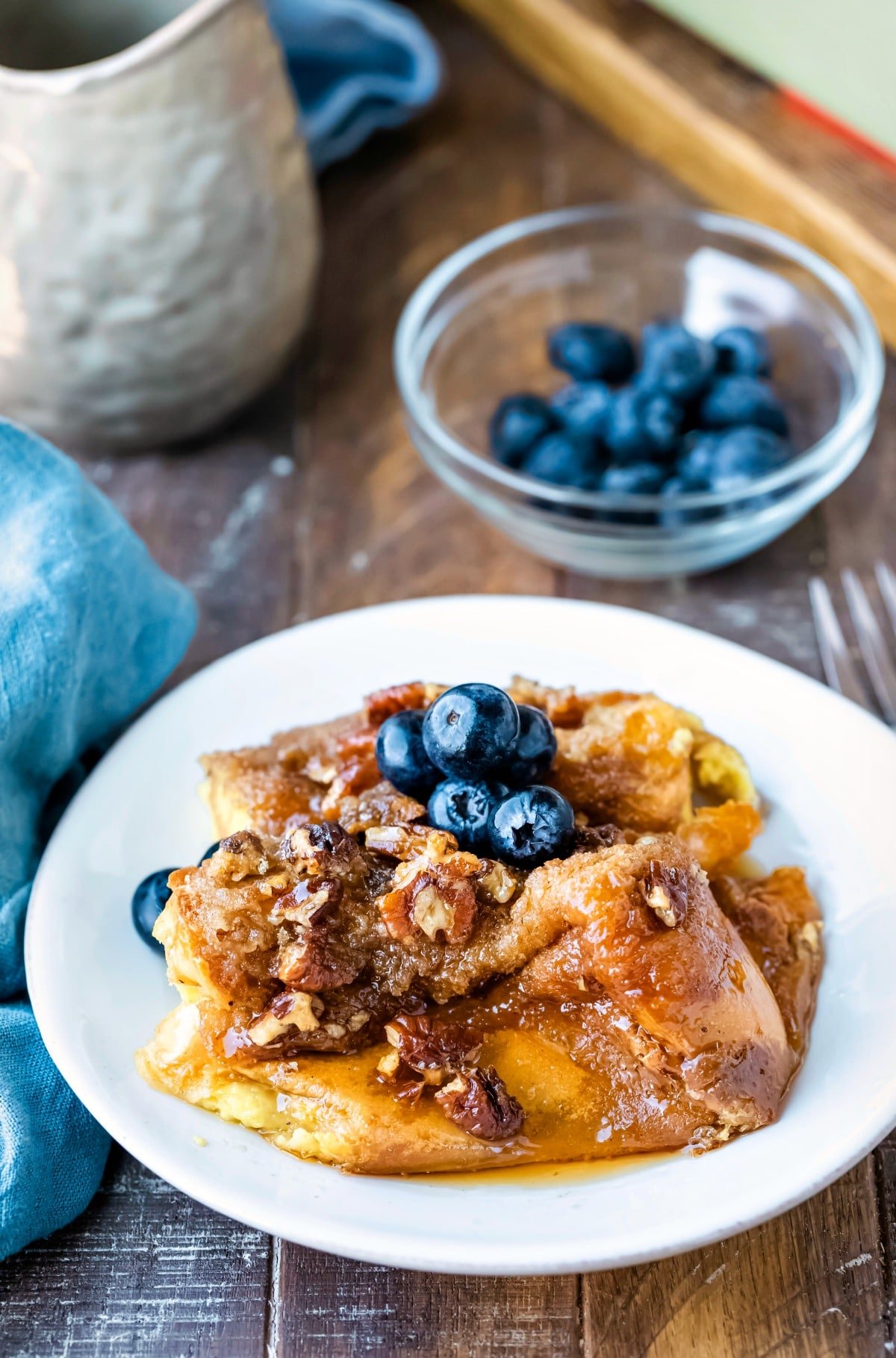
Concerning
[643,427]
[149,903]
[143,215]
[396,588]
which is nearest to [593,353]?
[643,427]

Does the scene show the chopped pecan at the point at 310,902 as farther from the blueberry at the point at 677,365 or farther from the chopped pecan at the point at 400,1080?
the blueberry at the point at 677,365

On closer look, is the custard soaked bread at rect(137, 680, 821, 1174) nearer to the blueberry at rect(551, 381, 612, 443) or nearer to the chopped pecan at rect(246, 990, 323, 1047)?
the chopped pecan at rect(246, 990, 323, 1047)

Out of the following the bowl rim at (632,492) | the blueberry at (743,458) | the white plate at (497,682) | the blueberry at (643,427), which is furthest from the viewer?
the blueberry at (643,427)

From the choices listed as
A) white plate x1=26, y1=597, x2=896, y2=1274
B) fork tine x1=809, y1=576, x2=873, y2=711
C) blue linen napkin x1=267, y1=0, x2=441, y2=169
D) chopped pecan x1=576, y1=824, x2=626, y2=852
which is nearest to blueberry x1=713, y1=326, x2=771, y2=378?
fork tine x1=809, y1=576, x2=873, y2=711

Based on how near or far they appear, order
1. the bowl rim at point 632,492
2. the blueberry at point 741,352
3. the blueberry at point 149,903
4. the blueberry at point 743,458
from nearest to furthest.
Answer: the blueberry at point 149,903, the bowl rim at point 632,492, the blueberry at point 743,458, the blueberry at point 741,352

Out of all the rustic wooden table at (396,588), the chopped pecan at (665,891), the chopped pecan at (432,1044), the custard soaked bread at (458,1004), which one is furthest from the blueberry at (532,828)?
the rustic wooden table at (396,588)
